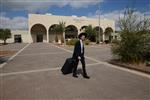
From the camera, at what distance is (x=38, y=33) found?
6725 centimetres

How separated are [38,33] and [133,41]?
59.0 metres

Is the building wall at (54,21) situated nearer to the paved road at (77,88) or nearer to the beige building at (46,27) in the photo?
the beige building at (46,27)

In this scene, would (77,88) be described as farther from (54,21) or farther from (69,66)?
(54,21)

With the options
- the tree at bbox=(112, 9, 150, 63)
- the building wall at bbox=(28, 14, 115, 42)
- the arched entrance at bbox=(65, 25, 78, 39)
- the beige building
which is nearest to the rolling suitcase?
the tree at bbox=(112, 9, 150, 63)

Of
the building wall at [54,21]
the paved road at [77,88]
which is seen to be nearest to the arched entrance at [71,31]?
the building wall at [54,21]

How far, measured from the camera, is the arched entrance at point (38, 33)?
219 feet

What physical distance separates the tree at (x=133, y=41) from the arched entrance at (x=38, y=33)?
187ft

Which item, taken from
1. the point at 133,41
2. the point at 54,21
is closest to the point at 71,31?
the point at 54,21

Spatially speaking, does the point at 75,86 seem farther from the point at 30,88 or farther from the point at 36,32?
the point at 36,32

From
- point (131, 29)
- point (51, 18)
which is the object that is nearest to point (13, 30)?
point (51, 18)

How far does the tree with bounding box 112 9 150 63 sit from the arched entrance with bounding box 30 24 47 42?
56.9m

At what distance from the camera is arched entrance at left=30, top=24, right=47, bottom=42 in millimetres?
66625

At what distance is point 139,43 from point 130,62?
115cm

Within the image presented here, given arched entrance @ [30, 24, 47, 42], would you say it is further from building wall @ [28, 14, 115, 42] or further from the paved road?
the paved road
